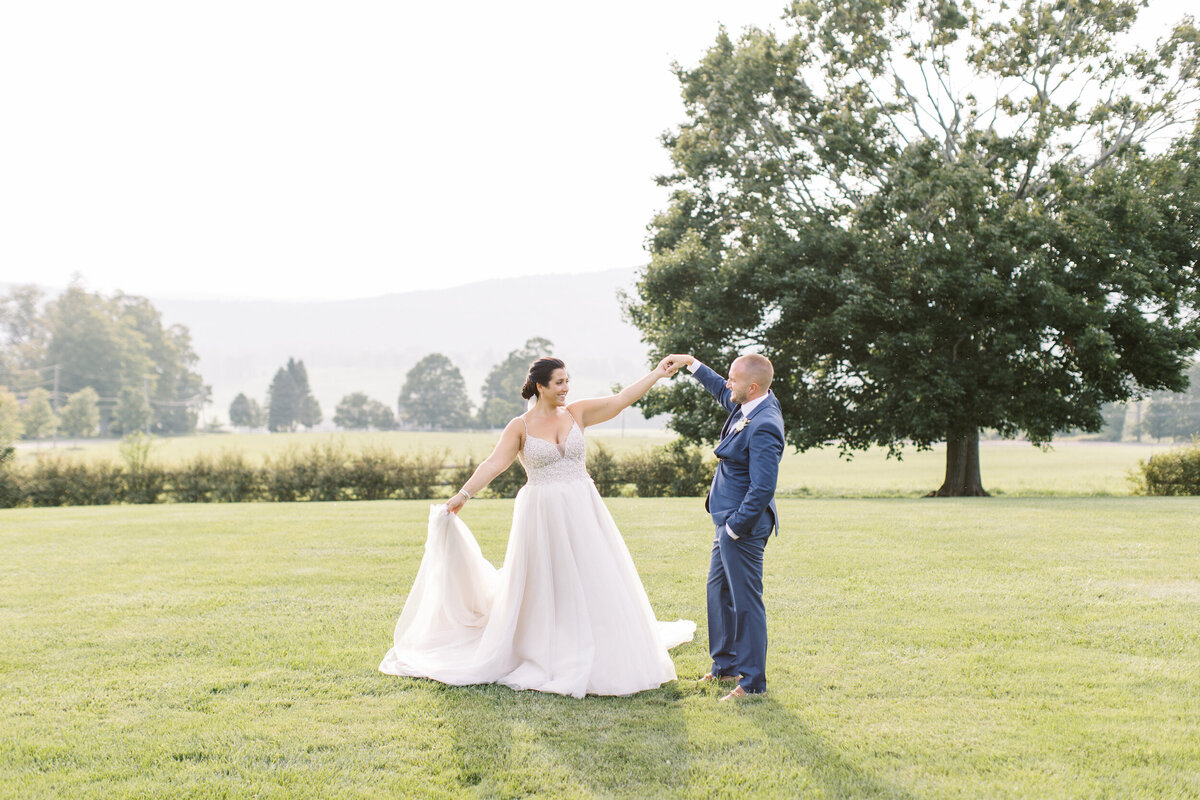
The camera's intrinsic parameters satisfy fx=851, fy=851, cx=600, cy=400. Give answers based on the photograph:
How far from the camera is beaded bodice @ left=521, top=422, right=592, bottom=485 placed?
21.4 feet

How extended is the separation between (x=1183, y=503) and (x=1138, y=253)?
23.5ft

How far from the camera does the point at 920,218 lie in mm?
24547

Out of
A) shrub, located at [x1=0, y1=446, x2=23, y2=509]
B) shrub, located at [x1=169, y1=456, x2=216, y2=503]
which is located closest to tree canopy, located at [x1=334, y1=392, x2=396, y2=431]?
shrub, located at [x1=0, y1=446, x2=23, y2=509]

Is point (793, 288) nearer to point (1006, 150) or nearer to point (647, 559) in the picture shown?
point (1006, 150)

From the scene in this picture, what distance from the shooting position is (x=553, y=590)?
21.3 ft

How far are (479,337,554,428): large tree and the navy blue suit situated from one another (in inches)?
4636

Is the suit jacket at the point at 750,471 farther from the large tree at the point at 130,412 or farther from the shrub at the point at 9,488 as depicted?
the large tree at the point at 130,412

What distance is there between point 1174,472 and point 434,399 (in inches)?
5314

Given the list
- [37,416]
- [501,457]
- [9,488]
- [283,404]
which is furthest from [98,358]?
[501,457]

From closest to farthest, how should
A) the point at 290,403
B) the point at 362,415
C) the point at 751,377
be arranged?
the point at 751,377, the point at 362,415, the point at 290,403

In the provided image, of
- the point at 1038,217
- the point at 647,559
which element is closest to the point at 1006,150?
the point at 1038,217

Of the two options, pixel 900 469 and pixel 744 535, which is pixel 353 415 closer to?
pixel 900 469

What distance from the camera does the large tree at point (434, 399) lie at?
15212 centimetres

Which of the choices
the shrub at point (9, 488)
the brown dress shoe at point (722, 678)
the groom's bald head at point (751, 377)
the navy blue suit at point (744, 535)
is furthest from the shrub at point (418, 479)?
the groom's bald head at point (751, 377)
